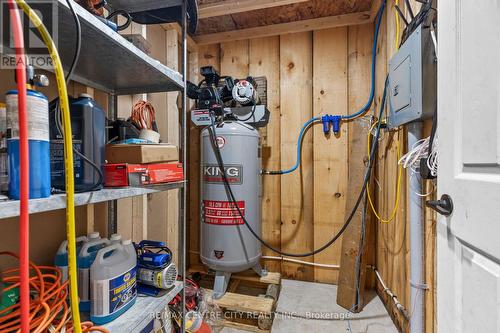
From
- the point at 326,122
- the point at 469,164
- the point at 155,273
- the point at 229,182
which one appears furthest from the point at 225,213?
the point at 469,164

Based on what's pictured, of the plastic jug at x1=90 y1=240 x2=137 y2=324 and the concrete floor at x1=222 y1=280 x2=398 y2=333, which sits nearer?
the plastic jug at x1=90 y1=240 x2=137 y2=324

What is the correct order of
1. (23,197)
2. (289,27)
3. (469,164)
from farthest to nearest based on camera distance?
(289,27) < (469,164) < (23,197)

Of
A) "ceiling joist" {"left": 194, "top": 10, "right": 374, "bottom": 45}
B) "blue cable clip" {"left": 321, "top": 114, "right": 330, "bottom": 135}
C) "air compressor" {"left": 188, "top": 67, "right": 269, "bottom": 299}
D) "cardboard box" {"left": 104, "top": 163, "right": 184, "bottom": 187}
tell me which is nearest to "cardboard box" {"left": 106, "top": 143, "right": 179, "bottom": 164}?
"cardboard box" {"left": 104, "top": 163, "right": 184, "bottom": 187}

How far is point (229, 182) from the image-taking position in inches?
60.8

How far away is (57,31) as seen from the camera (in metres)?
0.61

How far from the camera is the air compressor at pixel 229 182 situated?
5.03 feet

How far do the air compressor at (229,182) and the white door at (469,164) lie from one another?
3.42ft

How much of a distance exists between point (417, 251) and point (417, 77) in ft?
2.40

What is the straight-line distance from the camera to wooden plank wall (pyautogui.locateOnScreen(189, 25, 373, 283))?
1816mm

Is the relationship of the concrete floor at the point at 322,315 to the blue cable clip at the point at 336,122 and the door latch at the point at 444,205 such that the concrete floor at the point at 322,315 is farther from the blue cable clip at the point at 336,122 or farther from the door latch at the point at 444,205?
the blue cable clip at the point at 336,122

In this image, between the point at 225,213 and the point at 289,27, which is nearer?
the point at 225,213

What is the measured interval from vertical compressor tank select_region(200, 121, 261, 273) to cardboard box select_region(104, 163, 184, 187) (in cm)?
71

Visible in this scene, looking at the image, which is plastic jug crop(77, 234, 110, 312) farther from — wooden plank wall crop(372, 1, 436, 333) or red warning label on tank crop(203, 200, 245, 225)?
wooden plank wall crop(372, 1, 436, 333)

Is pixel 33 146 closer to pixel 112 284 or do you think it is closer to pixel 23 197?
pixel 23 197
